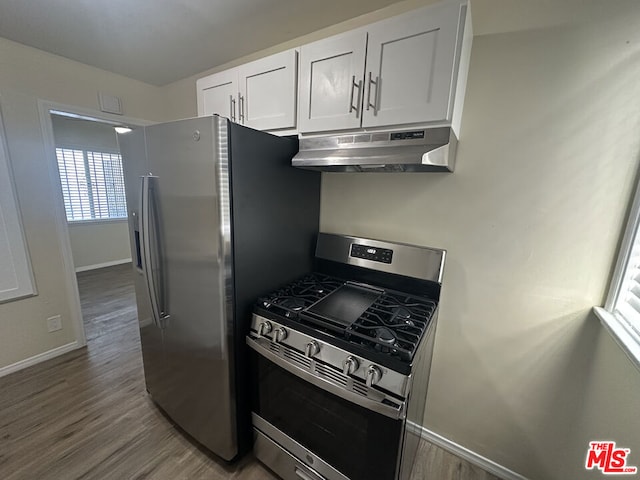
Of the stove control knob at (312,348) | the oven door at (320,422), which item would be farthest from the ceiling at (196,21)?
the oven door at (320,422)

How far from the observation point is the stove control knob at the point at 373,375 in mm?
954

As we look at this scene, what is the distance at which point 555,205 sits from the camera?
1.17 metres

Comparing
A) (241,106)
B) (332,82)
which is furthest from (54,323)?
(332,82)

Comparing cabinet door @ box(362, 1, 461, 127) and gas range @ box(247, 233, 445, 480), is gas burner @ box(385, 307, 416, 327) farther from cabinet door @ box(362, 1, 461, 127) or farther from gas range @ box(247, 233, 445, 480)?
cabinet door @ box(362, 1, 461, 127)

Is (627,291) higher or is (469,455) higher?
(627,291)

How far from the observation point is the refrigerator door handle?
1.35 metres

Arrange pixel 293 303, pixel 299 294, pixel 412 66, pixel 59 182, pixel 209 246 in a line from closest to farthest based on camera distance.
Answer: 1. pixel 412 66
2. pixel 209 246
3. pixel 293 303
4. pixel 299 294
5. pixel 59 182

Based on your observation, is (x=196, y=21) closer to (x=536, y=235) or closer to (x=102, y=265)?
(x=536, y=235)

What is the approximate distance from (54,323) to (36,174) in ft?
4.25

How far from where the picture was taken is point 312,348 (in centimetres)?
110

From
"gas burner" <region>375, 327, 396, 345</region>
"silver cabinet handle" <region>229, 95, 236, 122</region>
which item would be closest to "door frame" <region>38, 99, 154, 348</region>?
"silver cabinet handle" <region>229, 95, 236, 122</region>

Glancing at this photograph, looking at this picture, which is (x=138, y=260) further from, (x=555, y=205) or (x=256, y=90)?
(x=555, y=205)

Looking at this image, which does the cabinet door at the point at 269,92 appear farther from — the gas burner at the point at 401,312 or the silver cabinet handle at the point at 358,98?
the gas burner at the point at 401,312

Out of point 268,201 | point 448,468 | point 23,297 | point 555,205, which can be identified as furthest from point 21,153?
point 448,468
